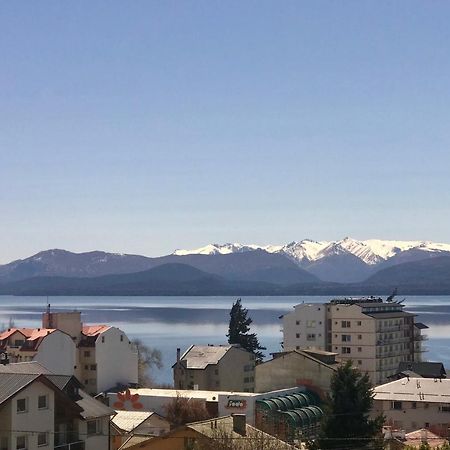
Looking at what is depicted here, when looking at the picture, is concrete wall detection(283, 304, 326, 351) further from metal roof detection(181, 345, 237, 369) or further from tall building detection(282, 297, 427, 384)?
metal roof detection(181, 345, 237, 369)

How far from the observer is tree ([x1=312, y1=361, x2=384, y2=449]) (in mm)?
38062

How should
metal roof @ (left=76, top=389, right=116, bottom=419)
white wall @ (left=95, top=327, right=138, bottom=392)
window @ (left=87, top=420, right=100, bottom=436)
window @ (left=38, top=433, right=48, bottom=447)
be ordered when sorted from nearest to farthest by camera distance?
window @ (left=38, top=433, right=48, bottom=447) < window @ (left=87, top=420, right=100, bottom=436) < metal roof @ (left=76, top=389, right=116, bottom=419) < white wall @ (left=95, top=327, right=138, bottom=392)

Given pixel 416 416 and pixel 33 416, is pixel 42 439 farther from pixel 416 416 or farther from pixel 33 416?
pixel 416 416

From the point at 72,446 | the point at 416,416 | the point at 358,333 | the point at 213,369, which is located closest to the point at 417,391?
the point at 416,416

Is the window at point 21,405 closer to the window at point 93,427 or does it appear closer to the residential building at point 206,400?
the window at point 93,427

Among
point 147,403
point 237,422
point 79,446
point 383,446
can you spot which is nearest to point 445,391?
point 147,403

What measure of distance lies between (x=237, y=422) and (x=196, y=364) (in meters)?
49.3

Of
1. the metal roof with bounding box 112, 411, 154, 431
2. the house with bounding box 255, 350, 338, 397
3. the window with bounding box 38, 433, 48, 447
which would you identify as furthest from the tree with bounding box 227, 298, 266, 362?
the window with bounding box 38, 433, 48, 447

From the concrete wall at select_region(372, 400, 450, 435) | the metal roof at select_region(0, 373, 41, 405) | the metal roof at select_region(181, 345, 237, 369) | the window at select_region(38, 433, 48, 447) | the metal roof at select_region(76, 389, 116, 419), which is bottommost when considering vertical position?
the concrete wall at select_region(372, 400, 450, 435)

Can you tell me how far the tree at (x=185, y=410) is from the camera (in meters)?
60.2

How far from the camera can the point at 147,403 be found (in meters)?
66.0

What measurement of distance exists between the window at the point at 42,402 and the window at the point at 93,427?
88.6 inches

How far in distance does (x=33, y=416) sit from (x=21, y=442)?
0.88m

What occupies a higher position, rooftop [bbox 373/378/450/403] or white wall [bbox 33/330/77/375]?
white wall [bbox 33/330/77/375]
